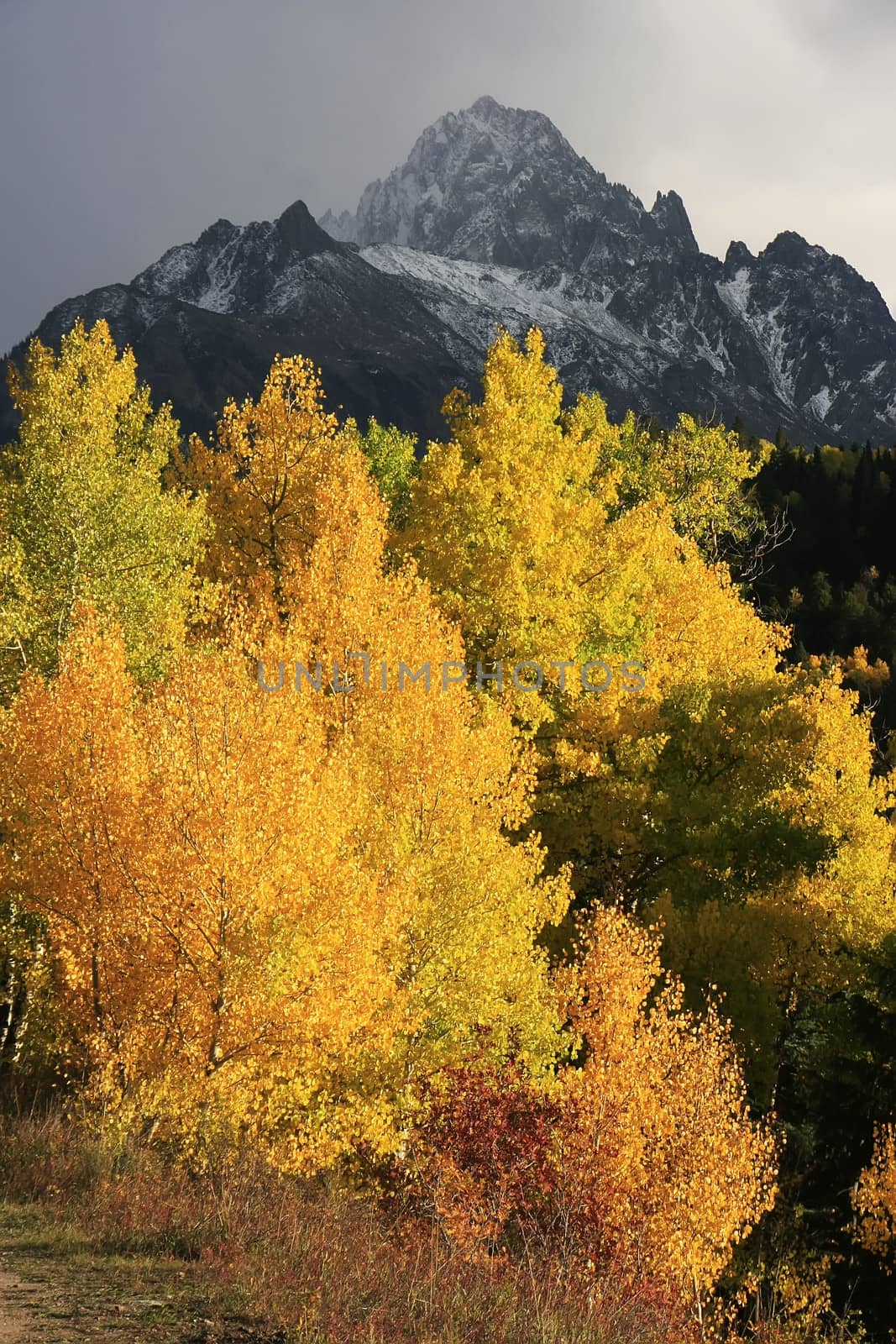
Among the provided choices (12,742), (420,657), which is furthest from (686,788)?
(12,742)

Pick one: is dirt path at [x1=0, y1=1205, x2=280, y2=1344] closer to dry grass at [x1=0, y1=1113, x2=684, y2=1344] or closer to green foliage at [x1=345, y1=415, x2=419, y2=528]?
dry grass at [x1=0, y1=1113, x2=684, y2=1344]

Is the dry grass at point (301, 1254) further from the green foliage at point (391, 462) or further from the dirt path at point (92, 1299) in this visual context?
the green foliage at point (391, 462)

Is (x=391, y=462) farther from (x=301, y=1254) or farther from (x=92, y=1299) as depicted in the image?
(x=92, y=1299)

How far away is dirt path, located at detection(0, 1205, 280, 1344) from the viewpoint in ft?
28.4

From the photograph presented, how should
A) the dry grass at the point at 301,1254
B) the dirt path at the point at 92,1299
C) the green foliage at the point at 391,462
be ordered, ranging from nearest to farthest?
the dirt path at the point at 92,1299
the dry grass at the point at 301,1254
the green foliage at the point at 391,462

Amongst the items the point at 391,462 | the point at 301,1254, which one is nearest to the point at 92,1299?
the point at 301,1254

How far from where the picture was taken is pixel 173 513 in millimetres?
25484

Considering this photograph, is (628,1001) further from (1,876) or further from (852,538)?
(852,538)

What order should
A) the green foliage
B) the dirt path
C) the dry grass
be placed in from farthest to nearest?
1. the green foliage
2. the dry grass
3. the dirt path

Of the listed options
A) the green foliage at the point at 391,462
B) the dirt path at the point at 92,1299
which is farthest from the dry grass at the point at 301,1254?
the green foliage at the point at 391,462

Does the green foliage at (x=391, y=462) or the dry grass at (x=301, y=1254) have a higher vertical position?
the green foliage at (x=391, y=462)

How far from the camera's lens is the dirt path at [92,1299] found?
28.4 feet

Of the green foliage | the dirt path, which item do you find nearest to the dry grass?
the dirt path

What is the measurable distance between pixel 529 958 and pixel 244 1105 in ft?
22.0
